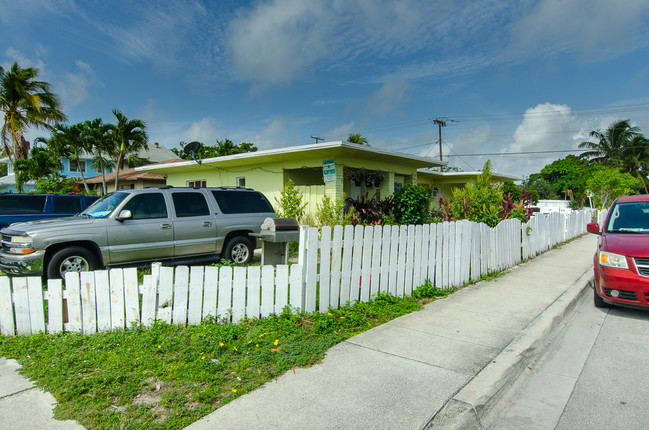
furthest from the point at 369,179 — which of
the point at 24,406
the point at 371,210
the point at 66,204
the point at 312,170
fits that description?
the point at 24,406

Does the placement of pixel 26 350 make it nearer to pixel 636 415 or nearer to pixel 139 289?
pixel 139 289

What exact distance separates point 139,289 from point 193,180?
15.5 metres

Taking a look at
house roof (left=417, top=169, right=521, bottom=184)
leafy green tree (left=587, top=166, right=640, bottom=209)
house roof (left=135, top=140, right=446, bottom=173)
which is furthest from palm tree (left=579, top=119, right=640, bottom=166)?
house roof (left=135, top=140, right=446, bottom=173)

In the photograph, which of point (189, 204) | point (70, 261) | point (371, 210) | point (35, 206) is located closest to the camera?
point (70, 261)

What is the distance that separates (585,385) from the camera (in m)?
3.71

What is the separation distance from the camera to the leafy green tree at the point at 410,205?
11812 mm

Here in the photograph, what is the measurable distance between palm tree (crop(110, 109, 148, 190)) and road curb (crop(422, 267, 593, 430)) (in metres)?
25.7

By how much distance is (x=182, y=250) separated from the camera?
8.00 m

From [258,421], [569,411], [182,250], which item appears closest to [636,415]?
[569,411]

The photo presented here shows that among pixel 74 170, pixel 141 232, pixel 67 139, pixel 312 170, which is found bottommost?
pixel 141 232

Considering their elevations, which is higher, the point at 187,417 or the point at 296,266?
the point at 296,266

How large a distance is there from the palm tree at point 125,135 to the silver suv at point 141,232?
768 inches

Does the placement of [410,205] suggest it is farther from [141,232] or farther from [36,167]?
[36,167]

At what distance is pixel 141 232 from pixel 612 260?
7832 mm
